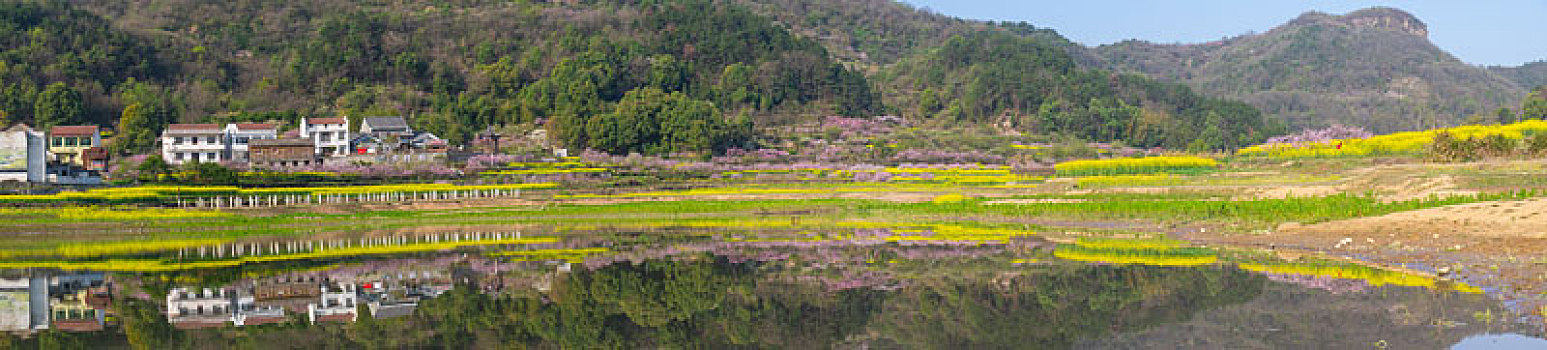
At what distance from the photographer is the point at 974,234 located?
118 feet

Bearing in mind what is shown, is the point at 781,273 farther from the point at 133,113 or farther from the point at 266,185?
the point at 133,113

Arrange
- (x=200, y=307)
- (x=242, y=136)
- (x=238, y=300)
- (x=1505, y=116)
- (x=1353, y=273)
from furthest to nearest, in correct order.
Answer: (x=1505, y=116)
(x=242, y=136)
(x=1353, y=273)
(x=238, y=300)
(x=200, y=307)

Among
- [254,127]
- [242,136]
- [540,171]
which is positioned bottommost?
[540,171]

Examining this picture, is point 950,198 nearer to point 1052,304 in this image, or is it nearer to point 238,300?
point 1052,304

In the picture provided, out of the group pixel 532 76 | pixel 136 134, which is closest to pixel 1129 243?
pixel 136 134

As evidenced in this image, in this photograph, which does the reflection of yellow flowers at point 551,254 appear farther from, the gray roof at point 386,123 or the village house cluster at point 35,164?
the gray roof at point 386,123

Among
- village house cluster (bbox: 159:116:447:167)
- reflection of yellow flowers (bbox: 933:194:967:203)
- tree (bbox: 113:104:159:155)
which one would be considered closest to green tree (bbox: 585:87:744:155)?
village house cluster (bbox: 159:116:447:167)

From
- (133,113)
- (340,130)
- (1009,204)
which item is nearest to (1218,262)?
(1009,204)

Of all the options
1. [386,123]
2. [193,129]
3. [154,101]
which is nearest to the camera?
[193,129]

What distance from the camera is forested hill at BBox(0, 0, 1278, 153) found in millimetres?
79000

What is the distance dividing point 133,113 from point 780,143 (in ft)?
140

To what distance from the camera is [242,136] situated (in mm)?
70688

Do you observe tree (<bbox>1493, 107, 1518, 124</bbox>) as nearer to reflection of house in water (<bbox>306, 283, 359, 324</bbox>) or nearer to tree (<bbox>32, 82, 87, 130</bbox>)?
reflection of house in water (<bbox>306, 283, 359, 324</bbox>)

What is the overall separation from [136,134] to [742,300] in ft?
208
